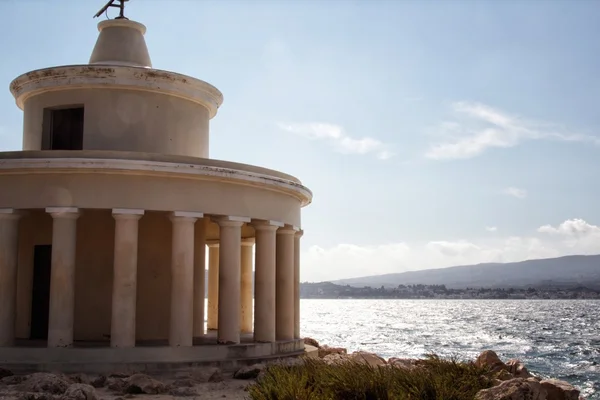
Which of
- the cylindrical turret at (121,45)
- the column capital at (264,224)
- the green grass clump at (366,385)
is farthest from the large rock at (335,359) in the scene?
the cylindrical turret at (121,45)

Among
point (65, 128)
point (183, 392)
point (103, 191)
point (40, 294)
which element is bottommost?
point (183, 392)

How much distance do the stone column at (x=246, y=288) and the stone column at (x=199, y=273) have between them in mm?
3607

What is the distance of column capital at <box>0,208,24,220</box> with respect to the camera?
18328 millimetres

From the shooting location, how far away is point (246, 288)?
2602 cm

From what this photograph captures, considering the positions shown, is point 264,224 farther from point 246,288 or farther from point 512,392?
point 512,392

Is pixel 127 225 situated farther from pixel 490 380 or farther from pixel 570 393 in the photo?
pixel 570 393

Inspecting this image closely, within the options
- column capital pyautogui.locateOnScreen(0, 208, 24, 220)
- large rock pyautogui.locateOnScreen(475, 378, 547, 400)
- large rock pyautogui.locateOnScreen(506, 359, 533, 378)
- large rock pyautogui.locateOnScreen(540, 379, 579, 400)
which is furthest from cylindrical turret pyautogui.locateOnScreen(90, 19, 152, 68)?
large rock pyautogui.locateOnScreen(540, 379, 579, 400)

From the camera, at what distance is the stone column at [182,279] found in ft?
60.4

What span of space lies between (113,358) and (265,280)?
4966mm

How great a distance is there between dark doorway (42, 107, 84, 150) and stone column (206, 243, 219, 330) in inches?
280

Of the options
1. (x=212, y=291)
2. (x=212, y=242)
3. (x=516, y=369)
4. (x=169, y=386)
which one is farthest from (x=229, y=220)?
(x=516, y=369)

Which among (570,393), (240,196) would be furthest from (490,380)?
(240,196)

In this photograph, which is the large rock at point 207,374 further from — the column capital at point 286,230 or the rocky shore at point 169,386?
the column capital at point 286,230

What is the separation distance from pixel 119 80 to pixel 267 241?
19.7ft
